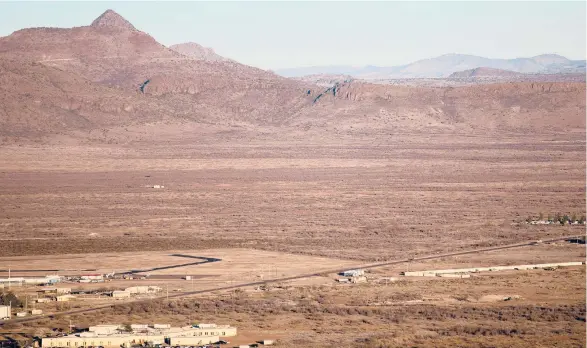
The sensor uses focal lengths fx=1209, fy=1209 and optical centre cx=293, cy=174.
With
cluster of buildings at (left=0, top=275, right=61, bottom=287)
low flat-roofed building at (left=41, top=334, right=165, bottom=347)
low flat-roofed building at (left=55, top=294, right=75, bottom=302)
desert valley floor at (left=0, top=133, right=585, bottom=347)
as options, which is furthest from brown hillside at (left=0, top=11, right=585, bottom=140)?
low flat-roofed building at (left=41, top=334, right=165, bottom=347)

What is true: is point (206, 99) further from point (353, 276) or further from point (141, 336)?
point (141, 336)

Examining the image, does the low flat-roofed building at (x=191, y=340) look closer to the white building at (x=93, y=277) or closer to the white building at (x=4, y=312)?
the white building at (x=4, y=312)

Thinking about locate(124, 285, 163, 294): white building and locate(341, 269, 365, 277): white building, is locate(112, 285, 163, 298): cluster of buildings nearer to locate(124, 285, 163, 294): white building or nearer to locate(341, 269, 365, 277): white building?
locate(124, 285, 163, 294): white building

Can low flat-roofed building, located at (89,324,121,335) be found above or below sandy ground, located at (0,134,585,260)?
above

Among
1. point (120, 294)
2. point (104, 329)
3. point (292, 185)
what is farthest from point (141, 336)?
point (292, 185)

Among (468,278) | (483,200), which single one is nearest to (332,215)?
(483,200)

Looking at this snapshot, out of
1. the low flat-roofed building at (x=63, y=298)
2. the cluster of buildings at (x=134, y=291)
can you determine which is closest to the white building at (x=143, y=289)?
the cluster of buildings at (x=134, y=291)

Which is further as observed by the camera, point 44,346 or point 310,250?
point 310,250

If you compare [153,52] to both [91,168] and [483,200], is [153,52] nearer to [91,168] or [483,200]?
[91,168]

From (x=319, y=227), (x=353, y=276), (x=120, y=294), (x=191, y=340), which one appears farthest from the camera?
(x=319, y=227)
